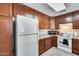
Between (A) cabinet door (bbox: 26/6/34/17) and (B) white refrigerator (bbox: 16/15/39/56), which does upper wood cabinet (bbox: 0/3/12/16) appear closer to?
(B) white refrigerator (bbox: 16/15/39/56)

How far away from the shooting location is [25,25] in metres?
Result: 2.10

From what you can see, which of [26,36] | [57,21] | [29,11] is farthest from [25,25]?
[57,21]

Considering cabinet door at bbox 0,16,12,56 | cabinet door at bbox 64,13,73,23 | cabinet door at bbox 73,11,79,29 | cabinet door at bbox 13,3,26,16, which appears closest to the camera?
cabinet door at bbox 0,16,12,56

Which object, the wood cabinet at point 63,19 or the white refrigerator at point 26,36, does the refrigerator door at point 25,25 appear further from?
the wood cabinet at point 63,19

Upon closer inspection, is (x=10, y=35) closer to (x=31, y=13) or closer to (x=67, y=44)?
(x=31, y=13)

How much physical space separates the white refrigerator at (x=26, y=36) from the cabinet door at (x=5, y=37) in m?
0.18

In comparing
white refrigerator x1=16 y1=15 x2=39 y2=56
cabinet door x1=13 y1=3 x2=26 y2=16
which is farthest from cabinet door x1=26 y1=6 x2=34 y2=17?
white refrigerator x1=16 y1=15 x2=39 y2=56

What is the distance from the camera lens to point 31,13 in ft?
9.78

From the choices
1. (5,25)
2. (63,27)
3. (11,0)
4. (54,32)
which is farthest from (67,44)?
(11,0)

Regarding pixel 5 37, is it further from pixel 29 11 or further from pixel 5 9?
pixel 29 11

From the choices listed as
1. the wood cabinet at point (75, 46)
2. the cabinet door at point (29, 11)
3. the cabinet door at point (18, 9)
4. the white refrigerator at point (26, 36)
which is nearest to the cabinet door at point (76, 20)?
the wood cabinet at point (75, 46)

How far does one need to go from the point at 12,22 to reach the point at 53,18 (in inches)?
129

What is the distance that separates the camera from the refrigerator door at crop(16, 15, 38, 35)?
1939mm

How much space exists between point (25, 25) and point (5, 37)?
521mm
